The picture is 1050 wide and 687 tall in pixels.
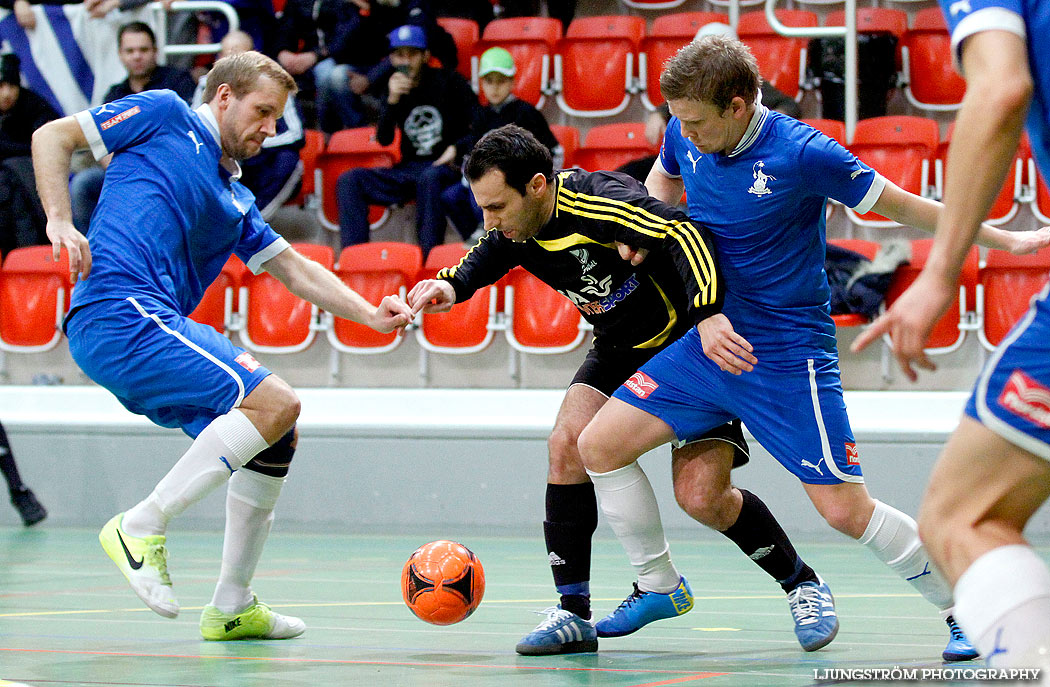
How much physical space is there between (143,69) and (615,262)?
272 inches

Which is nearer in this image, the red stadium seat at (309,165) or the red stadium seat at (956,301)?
the red stadium seat at (956,301)

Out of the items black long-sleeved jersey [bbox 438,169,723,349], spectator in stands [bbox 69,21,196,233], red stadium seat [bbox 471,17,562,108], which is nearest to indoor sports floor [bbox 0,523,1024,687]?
black long-sleeved jersey [bbox 438,169,723,349]

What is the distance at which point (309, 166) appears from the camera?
995cm

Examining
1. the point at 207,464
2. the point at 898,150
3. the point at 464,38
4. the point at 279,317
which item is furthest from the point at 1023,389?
the point at 464,38

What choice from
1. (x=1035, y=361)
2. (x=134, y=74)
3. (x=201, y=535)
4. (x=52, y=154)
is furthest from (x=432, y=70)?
(x=1035, y=361)

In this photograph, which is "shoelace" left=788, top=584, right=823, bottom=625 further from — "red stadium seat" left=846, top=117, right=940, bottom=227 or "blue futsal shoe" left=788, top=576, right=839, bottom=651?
"red stadium seat" left=846, top=117, right=940, bottom=227

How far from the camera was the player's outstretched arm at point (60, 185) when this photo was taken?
3785 millimetres

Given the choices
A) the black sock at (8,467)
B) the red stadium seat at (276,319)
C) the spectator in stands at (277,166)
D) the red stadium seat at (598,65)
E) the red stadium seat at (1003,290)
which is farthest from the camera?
the red stadium seat at (598,65)

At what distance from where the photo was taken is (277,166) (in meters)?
9.35

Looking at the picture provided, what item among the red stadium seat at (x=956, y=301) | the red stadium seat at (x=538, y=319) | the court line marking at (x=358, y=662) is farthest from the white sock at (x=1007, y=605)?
the red stadium seat at (x=538, y=319)

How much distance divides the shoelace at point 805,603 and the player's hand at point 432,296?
1410mm

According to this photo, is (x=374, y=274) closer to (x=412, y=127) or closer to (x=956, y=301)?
(x=412, y=127)

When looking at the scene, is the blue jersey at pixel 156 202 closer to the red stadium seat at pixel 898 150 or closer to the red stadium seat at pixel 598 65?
the red stadium seat at pixel 898 150

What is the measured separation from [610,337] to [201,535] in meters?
4.74
